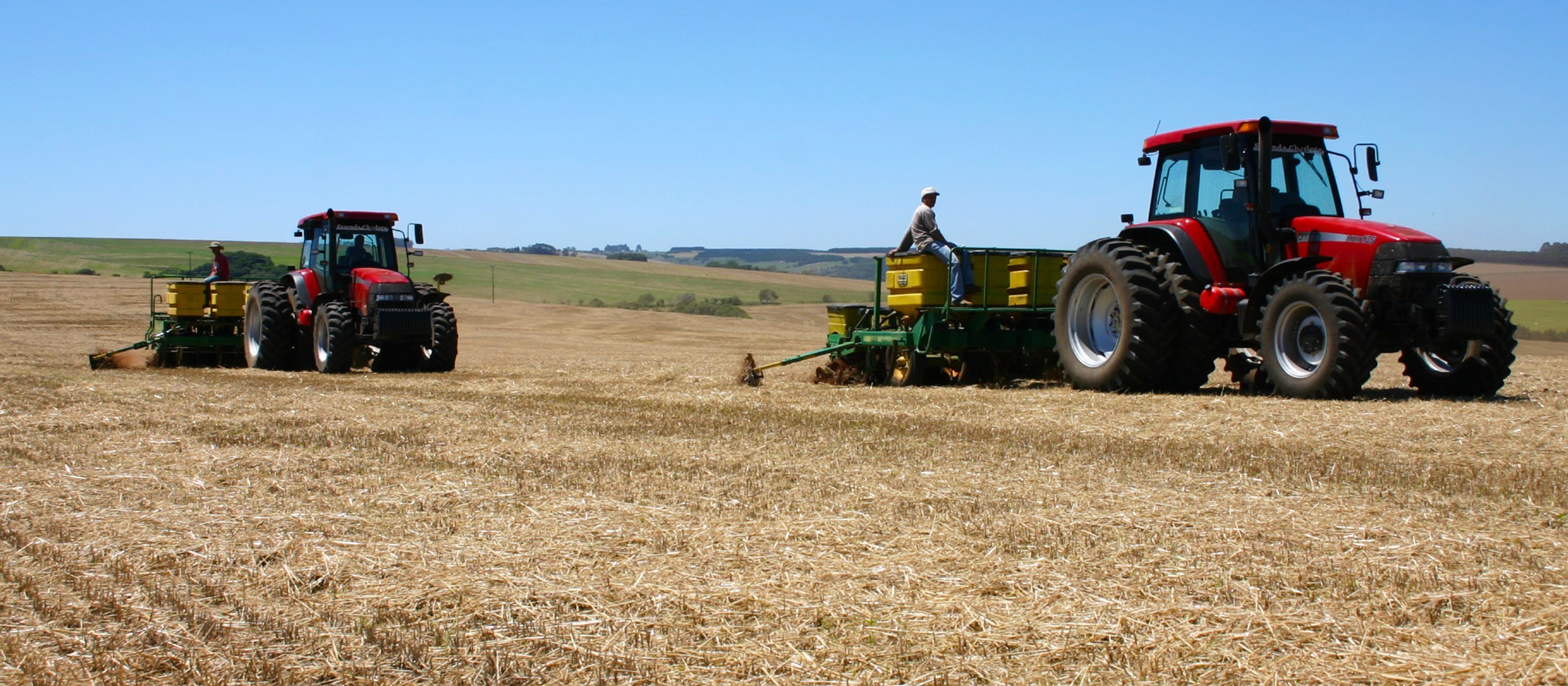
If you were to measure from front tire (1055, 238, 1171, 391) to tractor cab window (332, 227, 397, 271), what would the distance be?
879 cm

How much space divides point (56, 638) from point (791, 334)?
2850 centimetres

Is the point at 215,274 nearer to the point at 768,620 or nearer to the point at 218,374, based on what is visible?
the point at 218,374

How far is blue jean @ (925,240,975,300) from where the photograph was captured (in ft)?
41.2

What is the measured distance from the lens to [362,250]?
54.5 feet

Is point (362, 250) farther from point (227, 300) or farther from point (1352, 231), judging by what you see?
point (1352, 231)

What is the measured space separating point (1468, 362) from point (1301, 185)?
186 centimetres

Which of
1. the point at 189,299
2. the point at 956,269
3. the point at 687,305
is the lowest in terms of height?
the point at 687,305

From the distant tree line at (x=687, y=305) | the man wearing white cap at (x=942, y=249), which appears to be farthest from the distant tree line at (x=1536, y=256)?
the man wearing white cap at (x=942, y=249)

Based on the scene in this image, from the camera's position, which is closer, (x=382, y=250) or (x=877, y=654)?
(x=877, y=654)

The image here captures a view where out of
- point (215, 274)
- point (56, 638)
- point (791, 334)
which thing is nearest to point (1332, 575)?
point (56, 638)

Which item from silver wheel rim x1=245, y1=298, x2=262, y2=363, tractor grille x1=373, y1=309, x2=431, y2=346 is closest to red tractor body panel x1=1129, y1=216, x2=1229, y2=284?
tractor grille x1=373, y1=309, x2=431, y2=346

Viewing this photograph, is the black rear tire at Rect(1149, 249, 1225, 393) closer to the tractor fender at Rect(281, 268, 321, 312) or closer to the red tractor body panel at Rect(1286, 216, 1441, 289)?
the red tractor body panel at Rect(1286, 216, 1441, 289)

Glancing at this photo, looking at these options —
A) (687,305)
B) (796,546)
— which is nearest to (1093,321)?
(796,546)

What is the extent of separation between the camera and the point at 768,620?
3.97m
